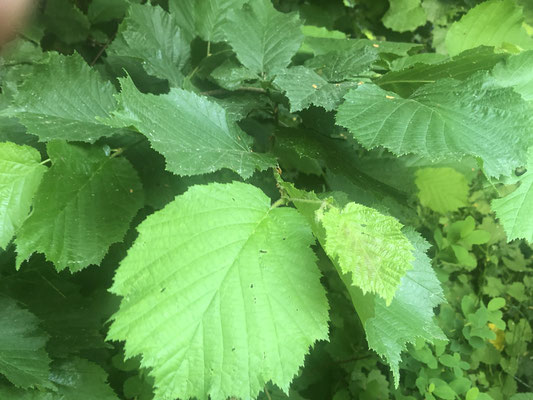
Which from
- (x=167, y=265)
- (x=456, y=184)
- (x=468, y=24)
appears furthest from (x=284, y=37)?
(x=456, y=184)

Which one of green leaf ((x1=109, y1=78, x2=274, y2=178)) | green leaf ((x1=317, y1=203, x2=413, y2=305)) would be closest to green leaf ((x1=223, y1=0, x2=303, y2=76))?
green leaf ((x1=109, y1=78, x2=274, y2=178))

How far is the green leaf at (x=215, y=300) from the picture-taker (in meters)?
0.58

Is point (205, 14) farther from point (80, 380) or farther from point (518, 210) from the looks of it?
point (80, 380)

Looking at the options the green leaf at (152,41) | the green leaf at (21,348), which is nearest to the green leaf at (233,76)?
the green leaf at (152,41)

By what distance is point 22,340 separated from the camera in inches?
39.4

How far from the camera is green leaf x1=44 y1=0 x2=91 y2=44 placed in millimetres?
1351

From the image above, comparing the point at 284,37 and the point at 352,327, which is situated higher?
the point at 284,37

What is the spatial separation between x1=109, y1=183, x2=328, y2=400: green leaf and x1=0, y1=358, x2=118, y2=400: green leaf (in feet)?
2.15

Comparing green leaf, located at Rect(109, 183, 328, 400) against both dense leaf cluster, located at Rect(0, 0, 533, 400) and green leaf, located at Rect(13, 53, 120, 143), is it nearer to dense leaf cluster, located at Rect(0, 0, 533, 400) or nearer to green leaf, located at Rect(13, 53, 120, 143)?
dense leaf cluster, located at Rect(0, 0, 533, 400)

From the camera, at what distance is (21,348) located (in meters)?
0.99

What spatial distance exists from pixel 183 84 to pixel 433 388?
52.4 inches

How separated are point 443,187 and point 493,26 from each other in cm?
81

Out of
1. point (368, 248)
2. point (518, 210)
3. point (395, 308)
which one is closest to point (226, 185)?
point (368, 248)

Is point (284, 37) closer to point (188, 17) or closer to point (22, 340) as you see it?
point (188, 17)
